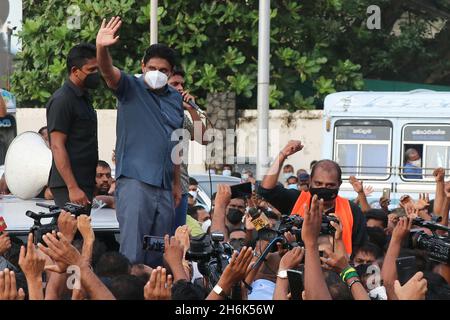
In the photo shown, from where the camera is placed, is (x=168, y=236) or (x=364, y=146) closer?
(x=168, y=236)

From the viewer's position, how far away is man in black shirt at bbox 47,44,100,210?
280 inches

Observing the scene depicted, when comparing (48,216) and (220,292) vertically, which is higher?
(48,216)

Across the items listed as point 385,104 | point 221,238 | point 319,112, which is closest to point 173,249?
point 221,238

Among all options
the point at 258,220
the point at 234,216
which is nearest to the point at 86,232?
the point at 258,220

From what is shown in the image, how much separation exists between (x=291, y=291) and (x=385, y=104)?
1247 cm

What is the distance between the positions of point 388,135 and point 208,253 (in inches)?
473

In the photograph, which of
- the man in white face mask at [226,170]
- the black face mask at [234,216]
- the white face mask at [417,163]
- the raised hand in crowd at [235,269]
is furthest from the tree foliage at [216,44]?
the raised hand in crowd at [235,269]

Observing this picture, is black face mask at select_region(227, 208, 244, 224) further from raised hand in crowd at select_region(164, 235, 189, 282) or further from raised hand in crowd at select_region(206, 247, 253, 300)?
raised hand in crowd at select_region(206, 247, 253, 300)

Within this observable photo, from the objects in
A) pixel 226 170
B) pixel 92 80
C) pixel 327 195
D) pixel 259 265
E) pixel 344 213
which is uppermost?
pixel 92 80

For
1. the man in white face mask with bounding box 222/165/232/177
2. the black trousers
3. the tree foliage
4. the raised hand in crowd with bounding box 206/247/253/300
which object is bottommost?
the man in white face mask with bounding box 222/165/232/177

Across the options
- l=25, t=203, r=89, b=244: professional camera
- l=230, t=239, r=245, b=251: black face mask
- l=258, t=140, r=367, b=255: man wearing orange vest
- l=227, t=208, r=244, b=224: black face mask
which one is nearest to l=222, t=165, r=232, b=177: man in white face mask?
l=227, t=208, r=244, b=224: black face mask

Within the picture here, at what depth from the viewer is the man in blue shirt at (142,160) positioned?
666 centimetres

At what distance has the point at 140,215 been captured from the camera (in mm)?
6656

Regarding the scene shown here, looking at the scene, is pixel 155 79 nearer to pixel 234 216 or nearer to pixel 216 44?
pixel 234 216
